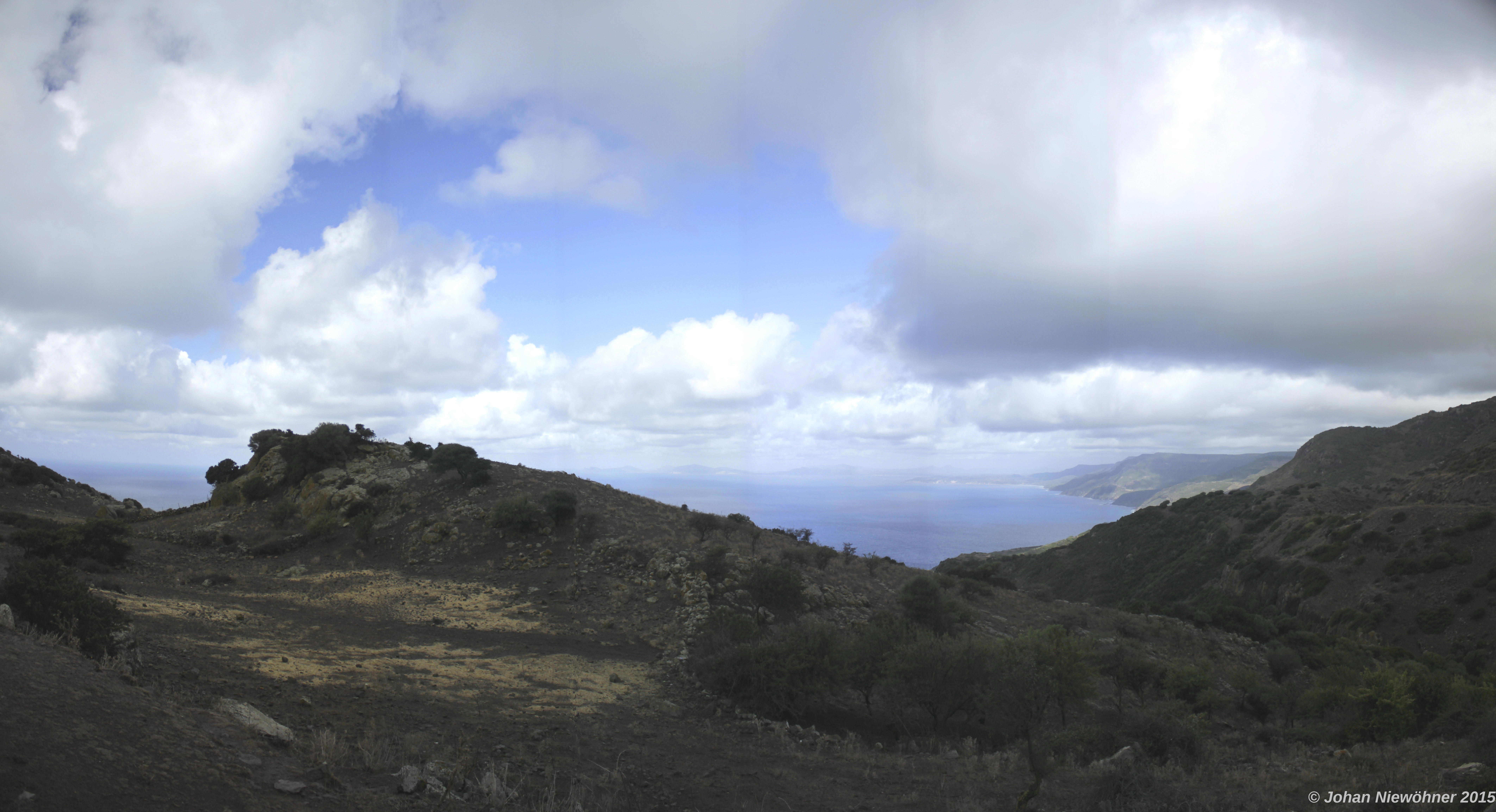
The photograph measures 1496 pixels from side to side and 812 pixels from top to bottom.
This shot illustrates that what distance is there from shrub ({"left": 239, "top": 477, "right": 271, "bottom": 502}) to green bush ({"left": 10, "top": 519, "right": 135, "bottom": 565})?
964 cm

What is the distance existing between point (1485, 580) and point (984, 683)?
4292 centimetres

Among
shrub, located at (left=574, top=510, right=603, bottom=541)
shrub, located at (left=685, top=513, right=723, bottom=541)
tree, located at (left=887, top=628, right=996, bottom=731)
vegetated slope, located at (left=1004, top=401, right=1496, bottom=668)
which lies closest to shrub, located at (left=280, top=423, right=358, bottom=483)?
shrub, located at (left=574, top=510, right=603, bottom=541)

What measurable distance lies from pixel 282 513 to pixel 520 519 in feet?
44.0

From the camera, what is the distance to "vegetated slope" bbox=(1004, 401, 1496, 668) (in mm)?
34750

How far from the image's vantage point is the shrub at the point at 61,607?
31.9 feet

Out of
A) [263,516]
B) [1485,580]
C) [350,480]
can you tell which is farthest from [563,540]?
[1485,580]

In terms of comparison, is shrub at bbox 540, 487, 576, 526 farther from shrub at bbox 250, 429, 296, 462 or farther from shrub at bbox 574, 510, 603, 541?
shrub at bbox 250, 429, 296, 462

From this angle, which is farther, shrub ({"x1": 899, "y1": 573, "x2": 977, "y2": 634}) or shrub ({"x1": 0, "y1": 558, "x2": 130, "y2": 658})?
shrub ({"x1": 899, "y1": 573, "x2": 977, "y2": 634})

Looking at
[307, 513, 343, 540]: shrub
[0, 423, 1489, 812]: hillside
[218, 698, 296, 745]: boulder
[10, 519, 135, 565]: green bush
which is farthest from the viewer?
[307, 513, 343, 540]: shrub

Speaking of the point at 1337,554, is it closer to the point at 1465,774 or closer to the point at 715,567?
the point at 1465,774

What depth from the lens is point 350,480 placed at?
3334cm

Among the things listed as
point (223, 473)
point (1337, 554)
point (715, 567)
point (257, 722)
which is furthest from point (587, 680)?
point (1337, 554)

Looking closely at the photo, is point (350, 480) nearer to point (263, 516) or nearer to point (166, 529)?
point (263, 516)

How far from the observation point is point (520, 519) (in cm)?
2812
